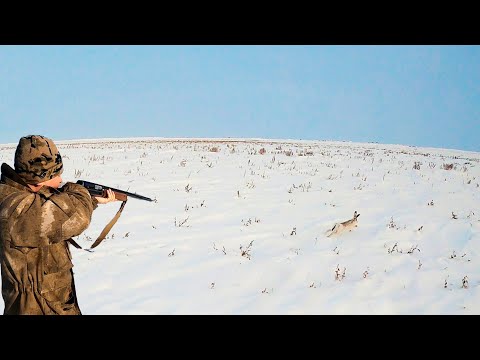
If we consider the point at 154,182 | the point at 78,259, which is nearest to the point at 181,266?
the point at 78,259

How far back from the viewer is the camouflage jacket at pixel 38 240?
2109 millimetres

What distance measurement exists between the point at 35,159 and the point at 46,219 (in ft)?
1.30

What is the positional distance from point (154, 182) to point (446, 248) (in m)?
6.93

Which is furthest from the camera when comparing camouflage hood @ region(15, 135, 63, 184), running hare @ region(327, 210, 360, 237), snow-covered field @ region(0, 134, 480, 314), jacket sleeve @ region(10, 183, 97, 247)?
running hare @ region(327, 210, 360, 237)

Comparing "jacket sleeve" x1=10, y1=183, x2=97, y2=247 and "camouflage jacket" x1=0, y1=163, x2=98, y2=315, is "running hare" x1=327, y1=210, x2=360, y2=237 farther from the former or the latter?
"jacket sleeve" x1=10, y1=183, x2=97, y2=247

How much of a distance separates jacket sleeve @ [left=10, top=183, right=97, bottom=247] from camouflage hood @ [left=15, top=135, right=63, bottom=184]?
0.13 metres

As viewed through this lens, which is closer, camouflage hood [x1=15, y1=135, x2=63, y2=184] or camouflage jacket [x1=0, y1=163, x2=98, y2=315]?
camouflage jacket [x1=0, y1=163, x2=98, y2=315]

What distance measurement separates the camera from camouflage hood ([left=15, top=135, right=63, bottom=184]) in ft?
7.27

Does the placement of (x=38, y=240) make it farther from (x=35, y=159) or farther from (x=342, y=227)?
(x=342, y=227)

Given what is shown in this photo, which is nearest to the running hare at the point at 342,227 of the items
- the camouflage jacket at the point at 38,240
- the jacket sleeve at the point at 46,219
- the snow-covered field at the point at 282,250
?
the snow-covered field at the point at 282,250

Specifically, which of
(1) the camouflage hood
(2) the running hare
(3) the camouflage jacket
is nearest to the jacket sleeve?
→ (3) the camouflage jacket

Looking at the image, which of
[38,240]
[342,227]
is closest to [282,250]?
[342,227]

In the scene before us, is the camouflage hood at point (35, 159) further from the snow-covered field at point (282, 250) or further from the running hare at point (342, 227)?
the running hare at point (342, 227)
